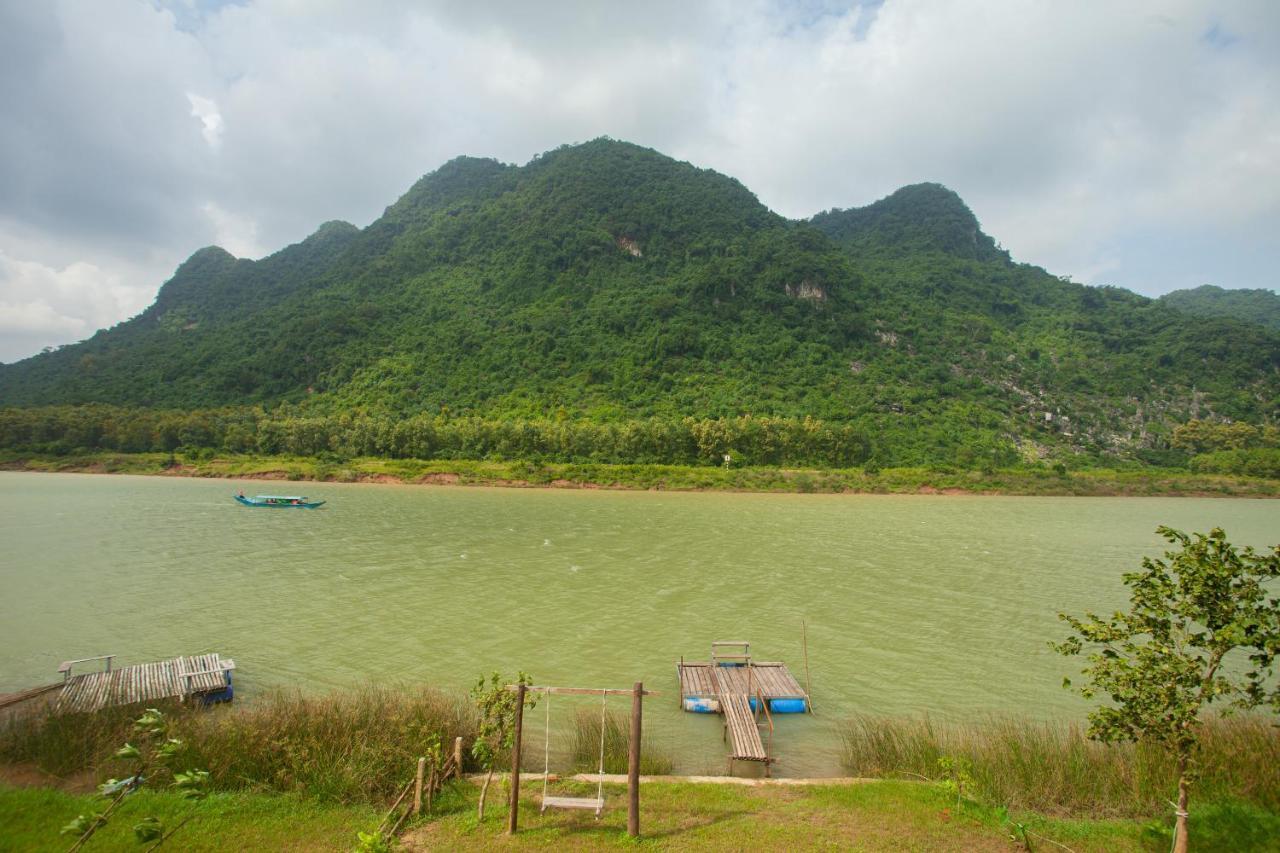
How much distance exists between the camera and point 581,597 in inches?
818

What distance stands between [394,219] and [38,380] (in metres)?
88.7

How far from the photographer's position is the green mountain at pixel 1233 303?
524ft

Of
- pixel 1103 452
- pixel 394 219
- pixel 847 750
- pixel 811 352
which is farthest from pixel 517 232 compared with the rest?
pixel 847 750

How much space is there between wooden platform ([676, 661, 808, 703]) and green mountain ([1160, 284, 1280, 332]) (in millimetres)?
189645

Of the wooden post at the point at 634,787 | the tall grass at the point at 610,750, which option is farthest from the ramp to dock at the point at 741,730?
the wooden post at the point at 634,787

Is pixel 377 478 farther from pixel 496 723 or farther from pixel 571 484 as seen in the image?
pixel 496 723

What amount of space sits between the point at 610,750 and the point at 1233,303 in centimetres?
23981

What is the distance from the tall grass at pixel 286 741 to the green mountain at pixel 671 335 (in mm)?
76143

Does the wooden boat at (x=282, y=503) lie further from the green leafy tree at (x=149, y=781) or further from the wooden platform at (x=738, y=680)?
the wooden platform at (x=738, y=680)

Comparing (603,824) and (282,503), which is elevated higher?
(603,824)

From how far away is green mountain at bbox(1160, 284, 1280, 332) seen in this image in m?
160

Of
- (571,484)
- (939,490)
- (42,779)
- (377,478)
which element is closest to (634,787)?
(42,779)

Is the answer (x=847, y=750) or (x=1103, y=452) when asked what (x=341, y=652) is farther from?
(x=1103, y=452)

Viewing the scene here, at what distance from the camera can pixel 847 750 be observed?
33.2 feet
